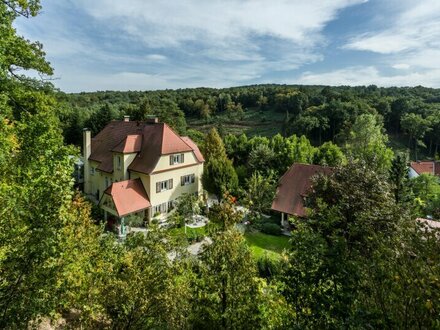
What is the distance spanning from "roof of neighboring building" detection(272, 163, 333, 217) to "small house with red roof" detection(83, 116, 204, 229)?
956 centimetres

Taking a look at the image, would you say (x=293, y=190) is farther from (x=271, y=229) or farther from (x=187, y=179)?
(x=187, y=179)

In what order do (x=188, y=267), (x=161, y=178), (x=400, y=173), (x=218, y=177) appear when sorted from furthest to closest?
(x=218, y=177), (x=161, y=178), (x=400, y=173), (x=188, y=267)

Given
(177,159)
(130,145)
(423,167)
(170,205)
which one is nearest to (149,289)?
(170,205)

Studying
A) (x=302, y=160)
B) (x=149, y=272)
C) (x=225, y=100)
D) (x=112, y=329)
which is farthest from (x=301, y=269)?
(x=225, y=100)

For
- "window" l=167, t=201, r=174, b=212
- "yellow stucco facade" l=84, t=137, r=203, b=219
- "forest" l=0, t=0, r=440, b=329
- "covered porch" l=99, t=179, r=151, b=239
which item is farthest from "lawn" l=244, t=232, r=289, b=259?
"forest" l=0, t=0, r=440, b=329

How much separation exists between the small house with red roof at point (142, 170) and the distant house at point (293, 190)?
9581mm

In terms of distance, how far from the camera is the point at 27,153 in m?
11.4

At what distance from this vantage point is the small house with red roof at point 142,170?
26094 millimetres

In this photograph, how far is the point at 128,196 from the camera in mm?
25984

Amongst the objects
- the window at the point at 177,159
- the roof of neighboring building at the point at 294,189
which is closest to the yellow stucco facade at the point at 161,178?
the window at the point at 177,159

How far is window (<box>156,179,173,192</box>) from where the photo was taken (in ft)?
91.0

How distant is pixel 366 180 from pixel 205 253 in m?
9.04

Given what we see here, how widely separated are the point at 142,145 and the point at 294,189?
16311mm

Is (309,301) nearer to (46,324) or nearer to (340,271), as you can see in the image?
(340,271)
